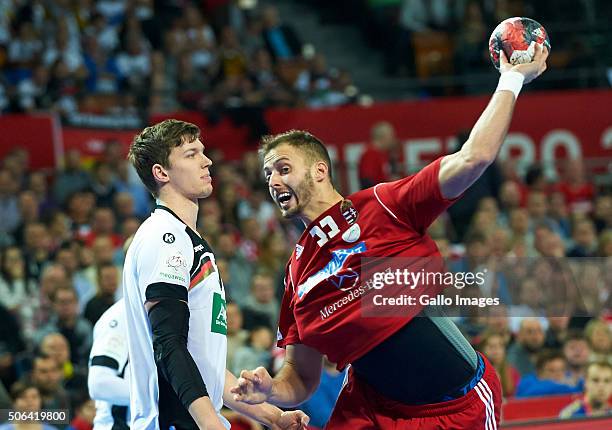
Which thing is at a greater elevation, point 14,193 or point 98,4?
point 98,4

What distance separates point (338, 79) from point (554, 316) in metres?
6.31

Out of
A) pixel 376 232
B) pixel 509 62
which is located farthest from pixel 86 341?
pixel 509 62

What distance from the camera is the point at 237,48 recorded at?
585 inches

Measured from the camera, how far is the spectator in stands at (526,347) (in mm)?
9172

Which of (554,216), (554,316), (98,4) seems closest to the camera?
(554,316)

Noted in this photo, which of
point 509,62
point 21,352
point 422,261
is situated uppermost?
point 509,62

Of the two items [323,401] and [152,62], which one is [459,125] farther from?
[323,401]

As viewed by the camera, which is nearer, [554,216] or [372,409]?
[372,409]

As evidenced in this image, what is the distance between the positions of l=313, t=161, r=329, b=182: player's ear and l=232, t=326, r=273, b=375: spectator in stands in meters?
4.09

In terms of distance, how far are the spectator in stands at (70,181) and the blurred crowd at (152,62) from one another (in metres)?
0.94

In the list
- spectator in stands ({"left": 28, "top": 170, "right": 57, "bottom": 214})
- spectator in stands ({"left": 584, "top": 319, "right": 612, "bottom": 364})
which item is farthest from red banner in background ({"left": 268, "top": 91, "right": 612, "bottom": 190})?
spectator in stands ({"left": 584, "top": 319, "right": 612, "bottom": 364})

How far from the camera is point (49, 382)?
778 cm

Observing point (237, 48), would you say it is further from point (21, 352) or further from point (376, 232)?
point (376, 232)

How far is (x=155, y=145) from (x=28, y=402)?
3.21m
